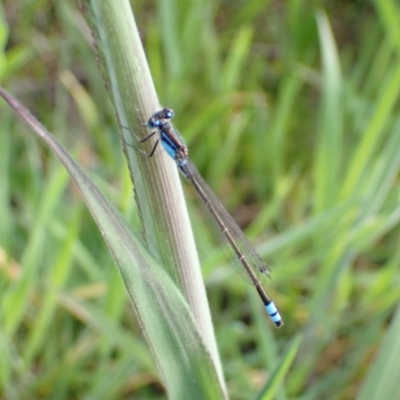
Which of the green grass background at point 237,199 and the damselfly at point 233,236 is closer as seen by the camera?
the damselfly at point 233,236

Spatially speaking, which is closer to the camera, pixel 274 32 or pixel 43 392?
pixel 43 392

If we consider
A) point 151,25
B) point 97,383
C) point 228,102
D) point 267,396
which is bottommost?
point 267,396

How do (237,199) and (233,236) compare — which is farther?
(237,199)

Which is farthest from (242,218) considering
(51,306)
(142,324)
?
(142,324)

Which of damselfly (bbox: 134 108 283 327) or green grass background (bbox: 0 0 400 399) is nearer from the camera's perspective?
damselfly (bbox: 134 108 283 327)

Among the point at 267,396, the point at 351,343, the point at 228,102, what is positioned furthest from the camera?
the point at 228,102

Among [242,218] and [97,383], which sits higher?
[242,218]

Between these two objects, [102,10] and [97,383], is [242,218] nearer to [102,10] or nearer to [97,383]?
[97,383]

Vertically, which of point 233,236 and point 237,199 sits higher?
point 237,199
